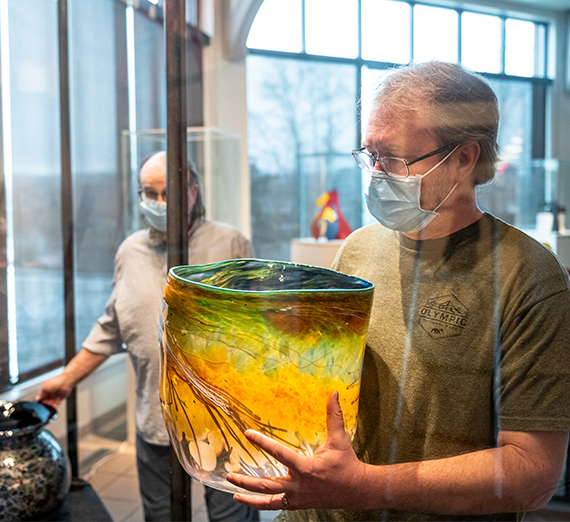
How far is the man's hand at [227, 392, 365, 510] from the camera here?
1.22ft

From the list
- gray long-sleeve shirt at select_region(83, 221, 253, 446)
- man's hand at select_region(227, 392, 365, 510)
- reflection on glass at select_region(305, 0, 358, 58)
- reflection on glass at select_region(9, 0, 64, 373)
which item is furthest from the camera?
reflection on glass at select_region(9, 0, 64, 373)

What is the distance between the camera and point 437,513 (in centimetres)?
44

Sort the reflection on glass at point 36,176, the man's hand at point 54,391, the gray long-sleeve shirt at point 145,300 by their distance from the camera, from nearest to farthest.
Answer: the gray long-sleeve shirt at point 145,300
the man's hand at point 54,391
the reflection on glass at point 36,176

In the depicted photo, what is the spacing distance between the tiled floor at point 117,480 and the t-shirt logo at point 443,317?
1.11 ft

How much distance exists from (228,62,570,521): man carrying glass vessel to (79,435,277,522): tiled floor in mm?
275

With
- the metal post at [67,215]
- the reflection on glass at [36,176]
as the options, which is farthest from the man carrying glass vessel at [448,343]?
the reflection on glass at [36,176]

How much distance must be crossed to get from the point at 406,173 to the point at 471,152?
0.19 feet

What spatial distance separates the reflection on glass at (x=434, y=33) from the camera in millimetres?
451

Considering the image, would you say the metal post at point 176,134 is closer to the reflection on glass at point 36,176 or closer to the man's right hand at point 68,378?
the man's right hand at point 68,378

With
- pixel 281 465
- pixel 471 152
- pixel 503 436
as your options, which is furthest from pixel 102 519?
pixel 471 152

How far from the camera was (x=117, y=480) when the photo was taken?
0.88 meters

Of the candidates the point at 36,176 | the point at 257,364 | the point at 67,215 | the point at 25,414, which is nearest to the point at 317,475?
the point at 257,364

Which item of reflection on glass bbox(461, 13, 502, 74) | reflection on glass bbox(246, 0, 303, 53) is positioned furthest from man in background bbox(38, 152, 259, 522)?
reflection on glass bbox(461, 13, 502, 74)

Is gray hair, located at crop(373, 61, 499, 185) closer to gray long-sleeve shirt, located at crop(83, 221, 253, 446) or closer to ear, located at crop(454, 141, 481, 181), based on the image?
ear, located at crop(454, 141, 481, 181)
